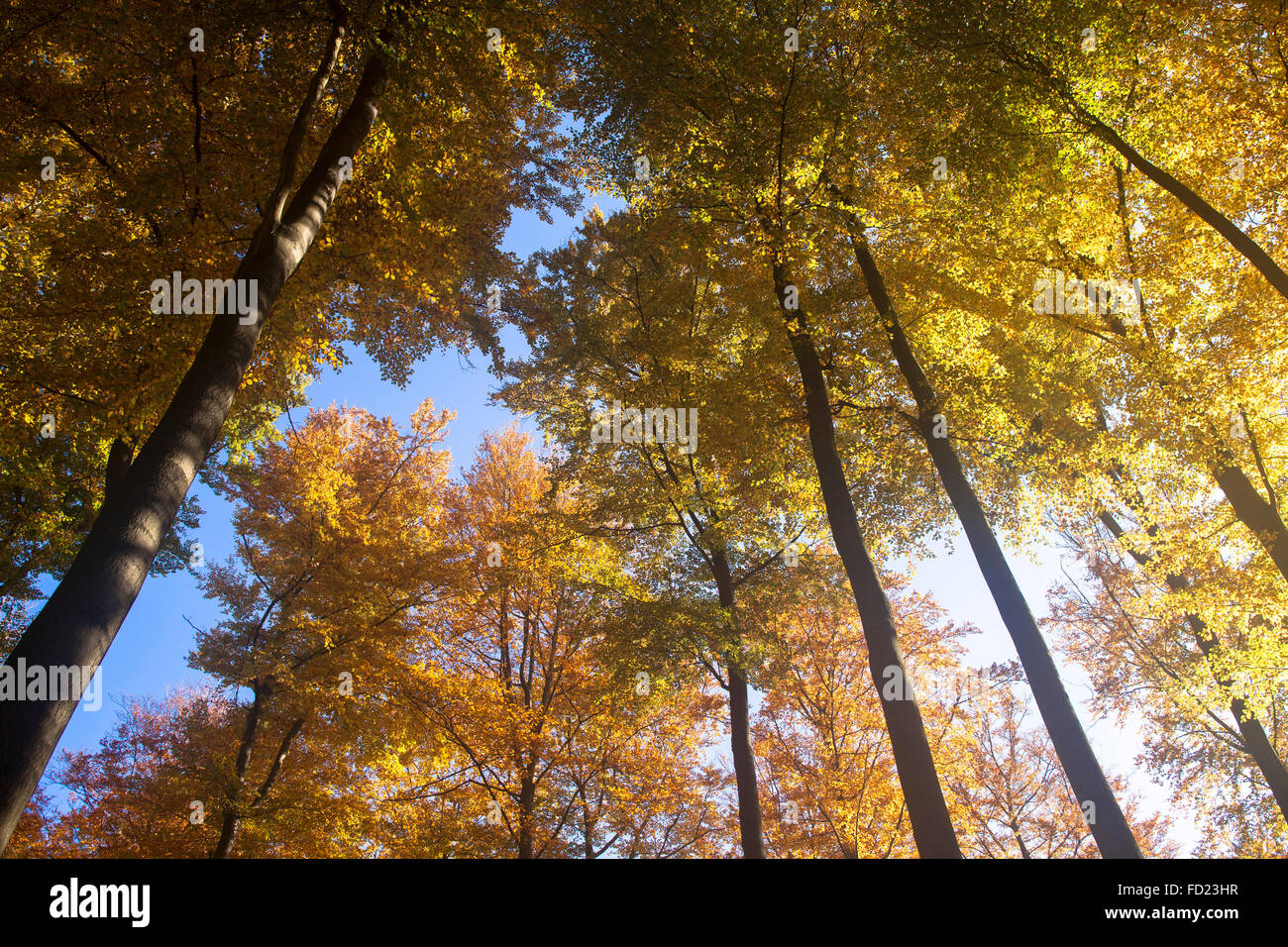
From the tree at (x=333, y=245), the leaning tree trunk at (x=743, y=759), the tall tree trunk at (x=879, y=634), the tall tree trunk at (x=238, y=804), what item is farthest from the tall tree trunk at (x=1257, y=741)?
the tall tree trunk at (x=238, y=804)

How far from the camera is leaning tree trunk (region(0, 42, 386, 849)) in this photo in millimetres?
3514

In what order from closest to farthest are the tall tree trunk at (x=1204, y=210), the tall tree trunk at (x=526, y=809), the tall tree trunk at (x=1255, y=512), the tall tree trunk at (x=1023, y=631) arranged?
the tall tree trunk at (x=1023, y=631)
the tall tree trunk at (x=1204, y=210)
the tall tree trunk at (x=1255, y=512)
the tall tree trunk at (x=526, y=809)

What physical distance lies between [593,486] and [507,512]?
4217 mm

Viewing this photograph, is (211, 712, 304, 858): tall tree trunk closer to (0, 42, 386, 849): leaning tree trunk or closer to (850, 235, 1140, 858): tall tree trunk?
(0, 42, 386, 849): leaning tree trunk

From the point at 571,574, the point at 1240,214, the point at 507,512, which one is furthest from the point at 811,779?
the point at 1240,214

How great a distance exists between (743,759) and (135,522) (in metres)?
8.66

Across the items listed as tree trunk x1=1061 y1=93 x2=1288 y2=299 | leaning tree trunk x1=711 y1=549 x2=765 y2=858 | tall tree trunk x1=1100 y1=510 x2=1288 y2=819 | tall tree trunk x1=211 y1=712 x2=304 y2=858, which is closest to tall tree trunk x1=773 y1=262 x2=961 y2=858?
leaning tree trunk x1=711 y1=549 x2=765 y2=858

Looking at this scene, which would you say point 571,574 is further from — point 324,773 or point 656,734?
point 324,773

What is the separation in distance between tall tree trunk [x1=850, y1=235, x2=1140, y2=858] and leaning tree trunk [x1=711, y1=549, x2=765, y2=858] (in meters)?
3.70

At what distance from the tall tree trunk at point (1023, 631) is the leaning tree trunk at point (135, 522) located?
7603mm

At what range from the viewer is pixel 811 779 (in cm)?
1352

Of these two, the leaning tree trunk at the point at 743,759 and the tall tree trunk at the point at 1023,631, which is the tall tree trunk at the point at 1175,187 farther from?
the leaning tree trunk at the point at 743,759

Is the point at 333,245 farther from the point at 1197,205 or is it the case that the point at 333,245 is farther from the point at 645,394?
the point at 1197,205

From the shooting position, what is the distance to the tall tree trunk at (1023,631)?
6133 millimetres
